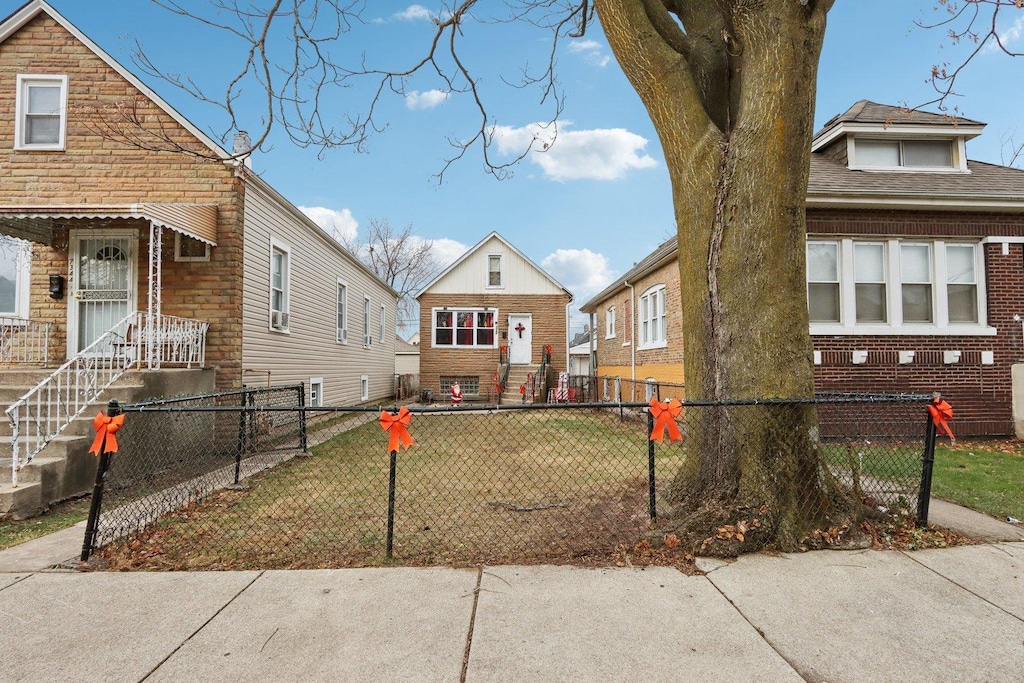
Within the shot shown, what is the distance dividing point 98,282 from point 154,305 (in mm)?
1290

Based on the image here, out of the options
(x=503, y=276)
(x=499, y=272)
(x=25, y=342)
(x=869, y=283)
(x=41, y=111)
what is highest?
(x=41, y=111)

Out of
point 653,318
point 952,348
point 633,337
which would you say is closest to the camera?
point 952,348

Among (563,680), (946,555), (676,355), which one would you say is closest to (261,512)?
(563,680)

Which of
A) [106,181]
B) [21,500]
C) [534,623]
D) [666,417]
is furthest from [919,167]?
[106,181]

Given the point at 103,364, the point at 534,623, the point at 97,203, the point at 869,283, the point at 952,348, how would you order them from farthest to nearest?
the point at 869,283
the point at 952,348
the point at 97,203
the point at 103,364
the point at 534,623

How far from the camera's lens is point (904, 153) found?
10430mm

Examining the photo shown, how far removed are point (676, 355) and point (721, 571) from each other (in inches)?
338

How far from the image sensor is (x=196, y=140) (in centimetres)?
898

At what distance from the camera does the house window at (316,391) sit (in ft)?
40.6

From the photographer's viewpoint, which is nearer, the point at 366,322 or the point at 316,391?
the point at 316,391

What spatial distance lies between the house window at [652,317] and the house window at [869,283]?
413cm

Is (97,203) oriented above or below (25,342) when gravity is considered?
above

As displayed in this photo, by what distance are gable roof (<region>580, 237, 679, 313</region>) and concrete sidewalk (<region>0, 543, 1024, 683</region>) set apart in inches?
234

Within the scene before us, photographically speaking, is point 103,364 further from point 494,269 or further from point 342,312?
point 494,269
